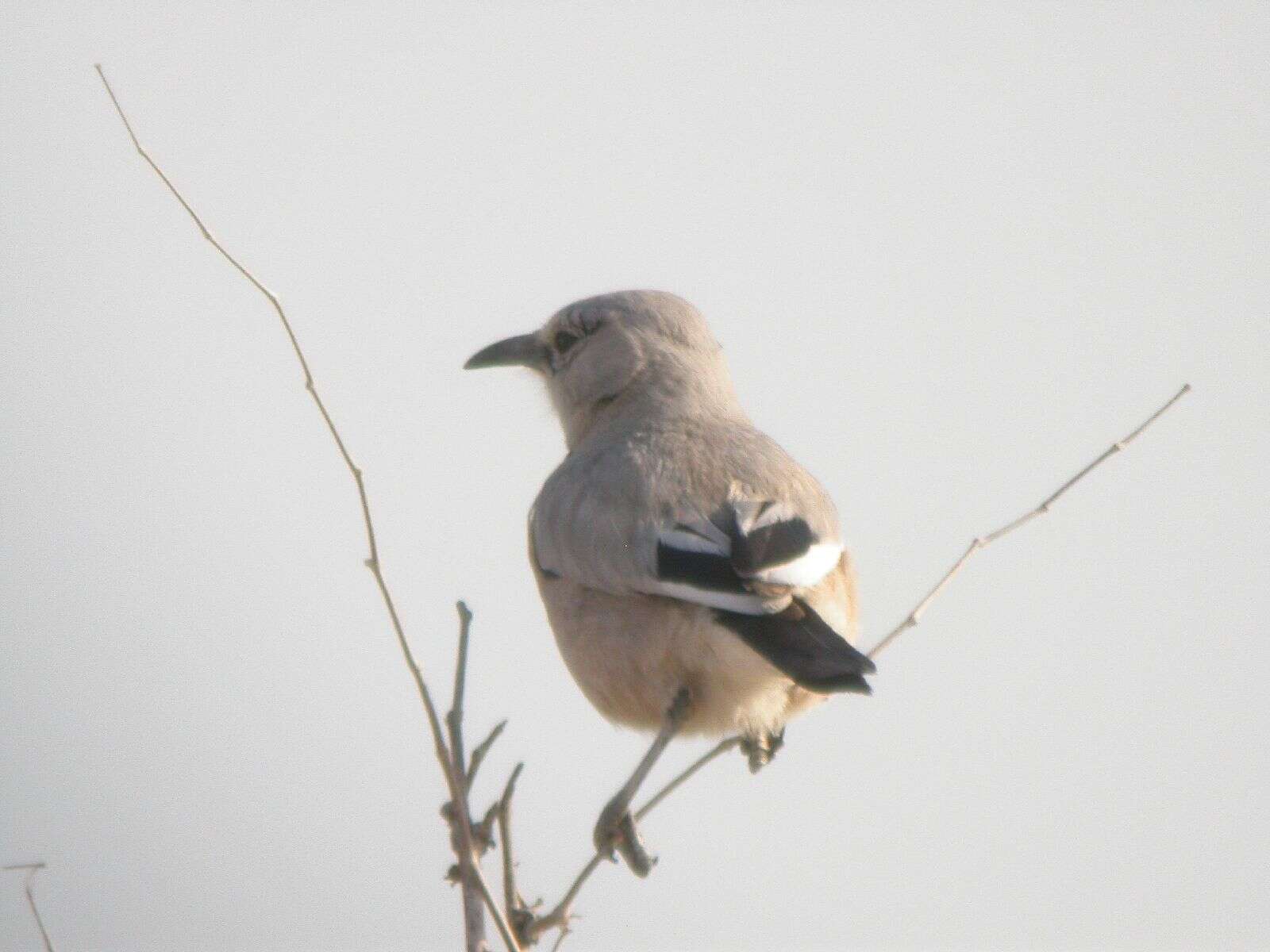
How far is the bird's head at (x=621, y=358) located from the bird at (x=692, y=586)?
1.53 ft

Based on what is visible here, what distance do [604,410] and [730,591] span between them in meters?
2.07

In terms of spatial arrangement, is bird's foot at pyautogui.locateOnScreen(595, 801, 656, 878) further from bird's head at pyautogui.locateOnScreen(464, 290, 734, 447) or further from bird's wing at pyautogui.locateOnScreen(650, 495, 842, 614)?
bird's head at pyautogui.locateOnScreen(464, 290, 734, 447)

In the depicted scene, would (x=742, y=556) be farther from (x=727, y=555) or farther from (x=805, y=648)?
(x=805, y=648)

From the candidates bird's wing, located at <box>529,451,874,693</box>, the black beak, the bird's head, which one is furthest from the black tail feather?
the black beak

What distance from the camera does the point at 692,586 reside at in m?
4.56

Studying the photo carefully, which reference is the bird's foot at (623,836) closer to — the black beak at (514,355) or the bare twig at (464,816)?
the bare twig at (464,816)

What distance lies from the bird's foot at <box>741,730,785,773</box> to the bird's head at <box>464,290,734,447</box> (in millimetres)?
1483

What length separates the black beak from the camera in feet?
22.5

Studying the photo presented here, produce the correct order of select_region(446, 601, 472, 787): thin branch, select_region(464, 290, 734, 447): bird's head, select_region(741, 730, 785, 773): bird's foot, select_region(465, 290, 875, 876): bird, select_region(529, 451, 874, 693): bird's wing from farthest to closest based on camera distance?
1. select_region(464, 290, 734, 447): bird's head
2. select_region(741, 730, 785, 773): bird's foot
3. select_region(465, 290, 875, 876): bird
4. select_region(529, 451, 874, 693): bird's wing
5. select_region(446, 601, 472, 787): thin branch

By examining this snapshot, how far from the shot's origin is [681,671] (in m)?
4.70

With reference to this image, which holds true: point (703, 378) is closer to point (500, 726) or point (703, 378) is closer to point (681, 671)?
point (681, 671)

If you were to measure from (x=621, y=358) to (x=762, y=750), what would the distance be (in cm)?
192

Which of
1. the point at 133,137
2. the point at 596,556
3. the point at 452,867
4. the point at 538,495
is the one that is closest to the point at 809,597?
the point at 596,556

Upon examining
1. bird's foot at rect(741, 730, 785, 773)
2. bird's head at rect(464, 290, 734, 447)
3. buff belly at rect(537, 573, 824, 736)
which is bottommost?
bird's foot at rect(741, 730, 785, 773)
